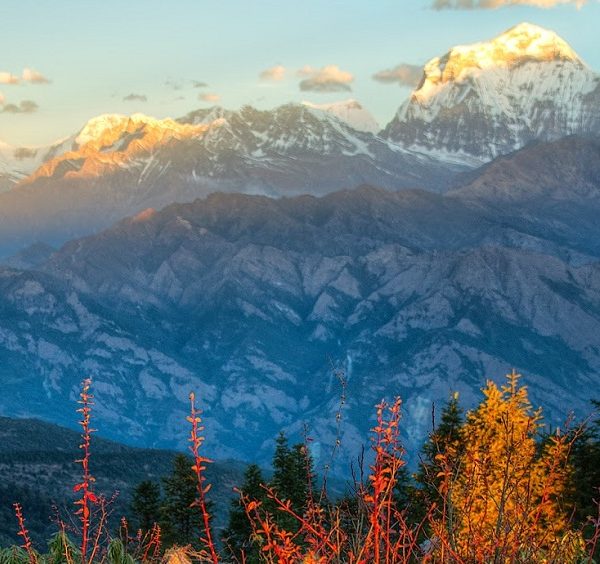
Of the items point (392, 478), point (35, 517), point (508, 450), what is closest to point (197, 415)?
point (392, 478)

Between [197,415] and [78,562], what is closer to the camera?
[197,415]

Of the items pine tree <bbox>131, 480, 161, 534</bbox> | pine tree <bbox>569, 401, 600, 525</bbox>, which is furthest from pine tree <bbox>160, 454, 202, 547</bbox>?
pine tree <bbox>569, 401, 600, 525</bbox>

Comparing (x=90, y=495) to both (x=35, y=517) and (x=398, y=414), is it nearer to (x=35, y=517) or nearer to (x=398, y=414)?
(x=398, y=414)

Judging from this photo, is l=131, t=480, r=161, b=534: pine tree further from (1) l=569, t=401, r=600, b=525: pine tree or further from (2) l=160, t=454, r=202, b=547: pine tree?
(1) l=569, t=401, r=600, b=525: pine tree

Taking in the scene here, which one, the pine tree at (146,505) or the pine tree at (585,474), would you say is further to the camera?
the pine tree at (146,505)

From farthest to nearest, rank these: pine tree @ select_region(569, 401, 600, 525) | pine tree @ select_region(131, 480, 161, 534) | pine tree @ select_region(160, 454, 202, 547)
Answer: pine tree @ select_region(131, 480, 161, 534)
pine tree @ select_region(160, 454, 202, 547)
pine tree @ select_region(569, 401, 600, 525)

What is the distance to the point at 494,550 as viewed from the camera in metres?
11.5

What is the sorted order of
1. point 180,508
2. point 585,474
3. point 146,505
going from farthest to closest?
point 146,505
point 180,508
point 585,474

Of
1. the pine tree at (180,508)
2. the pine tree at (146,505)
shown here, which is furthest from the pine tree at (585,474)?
the pine tree at (146,505)

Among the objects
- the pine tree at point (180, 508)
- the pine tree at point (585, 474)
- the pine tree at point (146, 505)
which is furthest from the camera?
the pine tree at point (146, 505)

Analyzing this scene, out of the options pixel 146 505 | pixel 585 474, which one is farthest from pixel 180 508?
pixel 585 474

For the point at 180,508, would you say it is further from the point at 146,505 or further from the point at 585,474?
the point at 585,474

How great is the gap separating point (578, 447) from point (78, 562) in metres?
57.3

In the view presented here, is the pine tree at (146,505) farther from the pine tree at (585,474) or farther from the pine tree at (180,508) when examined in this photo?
the pine tree at (585,474)
